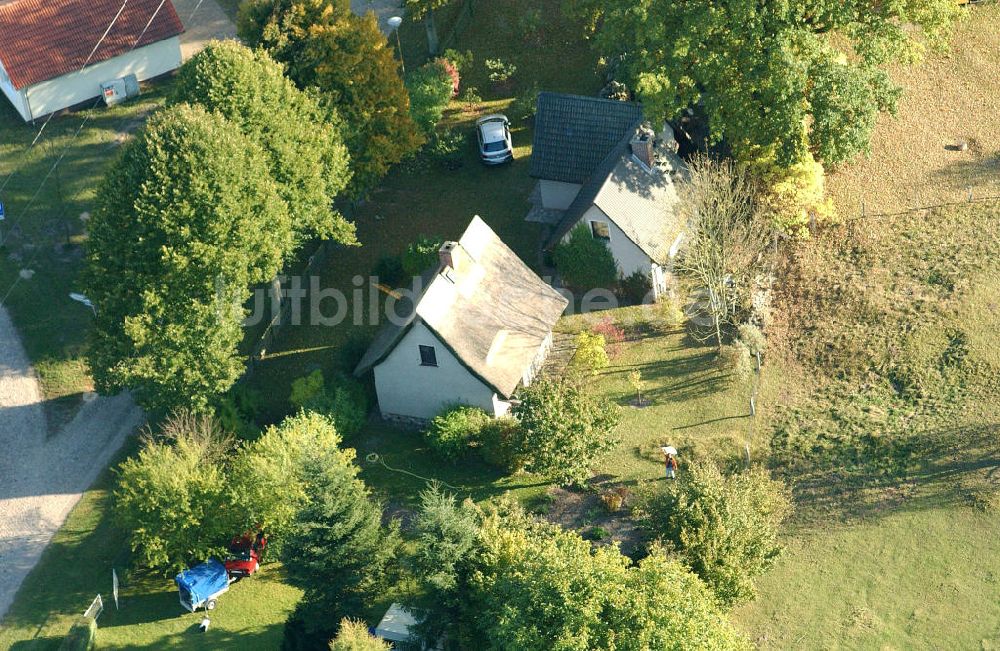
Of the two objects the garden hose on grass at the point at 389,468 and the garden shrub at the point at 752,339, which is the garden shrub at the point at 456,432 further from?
the garden shrub at the point at 752,339

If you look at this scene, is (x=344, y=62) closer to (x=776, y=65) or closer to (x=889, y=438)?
(x=776, y=65)

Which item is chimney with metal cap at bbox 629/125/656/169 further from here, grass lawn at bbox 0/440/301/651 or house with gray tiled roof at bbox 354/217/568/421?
grass lawn at bbox 0/440/301/651

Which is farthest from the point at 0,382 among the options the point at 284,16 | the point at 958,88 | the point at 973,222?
the point at 958,88

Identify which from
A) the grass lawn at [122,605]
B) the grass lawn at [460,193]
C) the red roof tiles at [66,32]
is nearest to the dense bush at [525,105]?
the grass lawn at [460,193]

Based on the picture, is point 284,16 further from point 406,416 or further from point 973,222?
point 973,222

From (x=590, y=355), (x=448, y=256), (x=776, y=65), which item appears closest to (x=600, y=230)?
(x=590, y=355)

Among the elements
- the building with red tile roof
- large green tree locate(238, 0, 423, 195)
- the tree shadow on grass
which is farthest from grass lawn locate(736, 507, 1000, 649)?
the building with red tile roof

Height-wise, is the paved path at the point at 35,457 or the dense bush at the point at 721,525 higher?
the paved path at the point at 35,457
